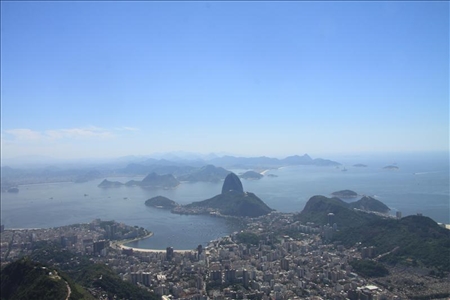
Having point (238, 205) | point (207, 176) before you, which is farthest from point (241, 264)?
point (207, 176)

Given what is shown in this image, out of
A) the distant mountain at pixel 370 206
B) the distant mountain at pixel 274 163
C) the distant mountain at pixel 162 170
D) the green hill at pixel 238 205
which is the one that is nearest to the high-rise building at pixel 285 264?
the green hill at pixel 238 205

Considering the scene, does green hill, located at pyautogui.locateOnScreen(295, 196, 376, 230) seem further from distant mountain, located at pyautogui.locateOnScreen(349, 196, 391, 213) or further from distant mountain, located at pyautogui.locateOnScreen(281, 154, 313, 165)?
distant mountain, located at pyautogui.locateOnScreen(281, 154, 313, 165)

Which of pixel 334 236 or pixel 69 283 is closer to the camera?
pixel 69 283

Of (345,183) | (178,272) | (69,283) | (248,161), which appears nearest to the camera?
(69,283)

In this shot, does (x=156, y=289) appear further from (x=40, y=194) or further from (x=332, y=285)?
(x=40, y=194)

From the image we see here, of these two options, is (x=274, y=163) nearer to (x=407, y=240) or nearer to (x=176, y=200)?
(x=176, y=200)

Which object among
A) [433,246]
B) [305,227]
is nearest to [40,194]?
[305,227]
